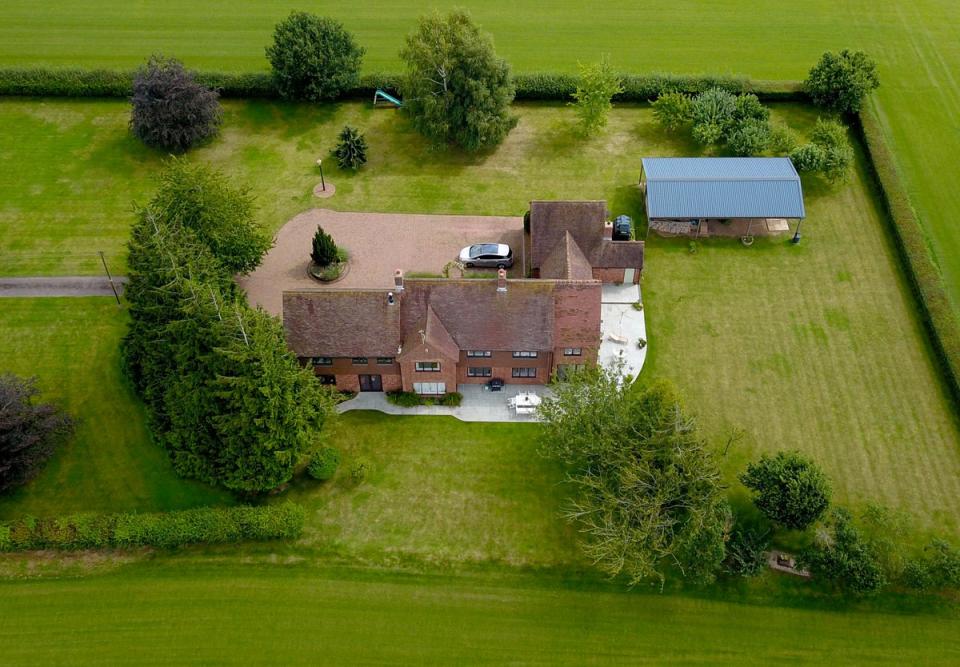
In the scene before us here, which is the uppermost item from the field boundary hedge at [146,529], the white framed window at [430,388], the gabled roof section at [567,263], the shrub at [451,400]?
the gabled roof section at [567,263]

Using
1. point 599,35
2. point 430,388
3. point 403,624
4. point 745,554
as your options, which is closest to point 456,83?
point 599,35

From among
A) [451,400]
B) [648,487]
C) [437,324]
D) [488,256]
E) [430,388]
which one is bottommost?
[648,487]

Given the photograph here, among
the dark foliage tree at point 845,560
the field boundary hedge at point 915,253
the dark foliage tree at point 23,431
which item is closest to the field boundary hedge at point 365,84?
the field boundary hedge at point 915,253

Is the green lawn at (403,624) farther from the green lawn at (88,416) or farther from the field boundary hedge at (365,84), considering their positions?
the field boundary hedge at (365,84)

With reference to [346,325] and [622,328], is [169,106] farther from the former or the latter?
[622,328]

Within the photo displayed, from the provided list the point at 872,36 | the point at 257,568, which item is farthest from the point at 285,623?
the point at 872,36
